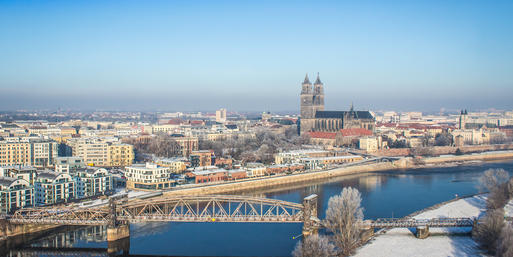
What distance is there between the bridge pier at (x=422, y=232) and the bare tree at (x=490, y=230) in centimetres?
106

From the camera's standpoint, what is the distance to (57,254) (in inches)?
434

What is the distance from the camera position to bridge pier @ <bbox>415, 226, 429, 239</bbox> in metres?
11.4

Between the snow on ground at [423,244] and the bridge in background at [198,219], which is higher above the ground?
the bridge in background at [198,219]

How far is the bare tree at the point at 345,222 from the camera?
10.3m

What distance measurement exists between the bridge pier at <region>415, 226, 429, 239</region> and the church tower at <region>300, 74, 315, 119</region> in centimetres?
3128

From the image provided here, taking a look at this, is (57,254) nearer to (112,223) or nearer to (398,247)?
(112,223)

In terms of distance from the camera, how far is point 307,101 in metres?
43.1

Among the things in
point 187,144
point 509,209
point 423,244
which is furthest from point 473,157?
point 423,244

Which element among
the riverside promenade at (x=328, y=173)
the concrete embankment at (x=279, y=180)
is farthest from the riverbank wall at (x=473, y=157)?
the concrete embankment at (x=279, y=180)

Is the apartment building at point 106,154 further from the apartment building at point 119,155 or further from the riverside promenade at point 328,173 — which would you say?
the riverside promenade at point 328,173

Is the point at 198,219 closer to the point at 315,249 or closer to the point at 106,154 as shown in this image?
the point at 315,249

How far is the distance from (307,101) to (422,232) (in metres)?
32.0

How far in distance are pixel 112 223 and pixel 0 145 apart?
44.5 ft

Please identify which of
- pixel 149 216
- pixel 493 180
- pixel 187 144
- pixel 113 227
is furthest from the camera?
pixel 187 144
